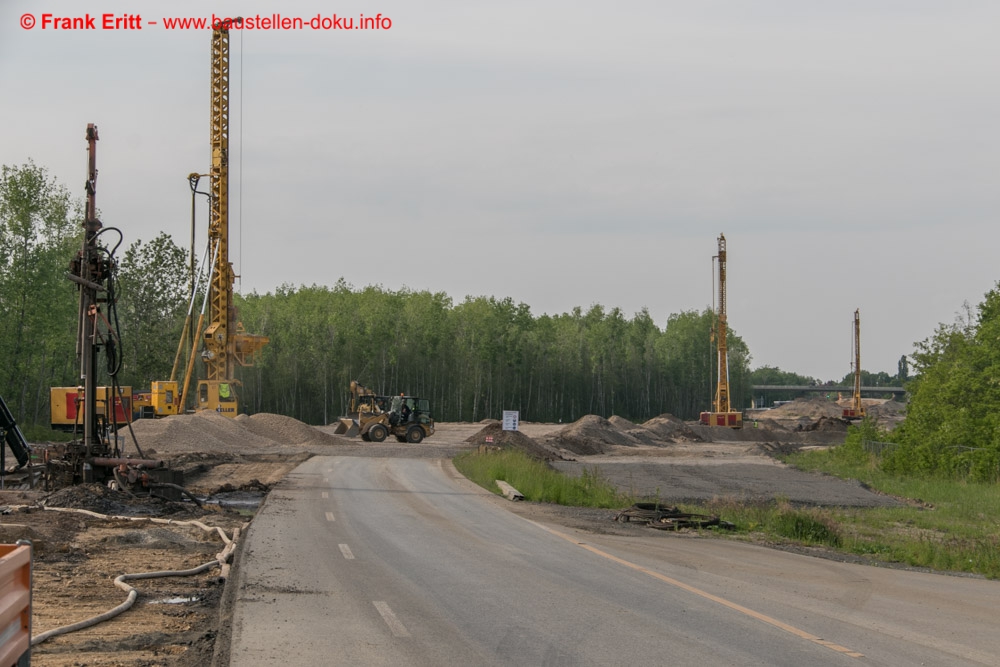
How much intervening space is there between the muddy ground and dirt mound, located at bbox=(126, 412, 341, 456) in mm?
103

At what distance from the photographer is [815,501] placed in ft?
99.8

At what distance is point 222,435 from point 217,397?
7482mm

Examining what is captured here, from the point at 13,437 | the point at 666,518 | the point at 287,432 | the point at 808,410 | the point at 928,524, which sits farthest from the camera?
the point at 808,410

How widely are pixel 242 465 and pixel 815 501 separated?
76.6 ft

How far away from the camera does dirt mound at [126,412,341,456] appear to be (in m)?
48.7

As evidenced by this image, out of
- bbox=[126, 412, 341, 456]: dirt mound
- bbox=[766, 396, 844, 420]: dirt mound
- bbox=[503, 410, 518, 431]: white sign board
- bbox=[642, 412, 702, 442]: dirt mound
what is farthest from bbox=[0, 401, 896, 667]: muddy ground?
bbox=[766, 396, 844, 420]: dirt mound

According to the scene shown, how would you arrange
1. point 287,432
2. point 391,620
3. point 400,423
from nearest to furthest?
1. point 391,620
2. point 287,432
3. point 400,423

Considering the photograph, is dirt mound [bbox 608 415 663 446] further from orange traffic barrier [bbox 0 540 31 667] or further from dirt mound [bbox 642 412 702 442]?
orange traffic barrier [bbox 0 540 31 667]

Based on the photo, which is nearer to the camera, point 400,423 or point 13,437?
point 13,437

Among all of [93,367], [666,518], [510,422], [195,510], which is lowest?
[195,510]

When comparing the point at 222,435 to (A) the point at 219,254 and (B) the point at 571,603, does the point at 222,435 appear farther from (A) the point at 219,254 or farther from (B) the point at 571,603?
(B) the point at 571,603

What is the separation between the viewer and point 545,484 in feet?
95.3

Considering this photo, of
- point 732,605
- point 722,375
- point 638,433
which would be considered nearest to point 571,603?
point 732,605

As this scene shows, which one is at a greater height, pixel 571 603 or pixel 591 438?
pixel 571 603
